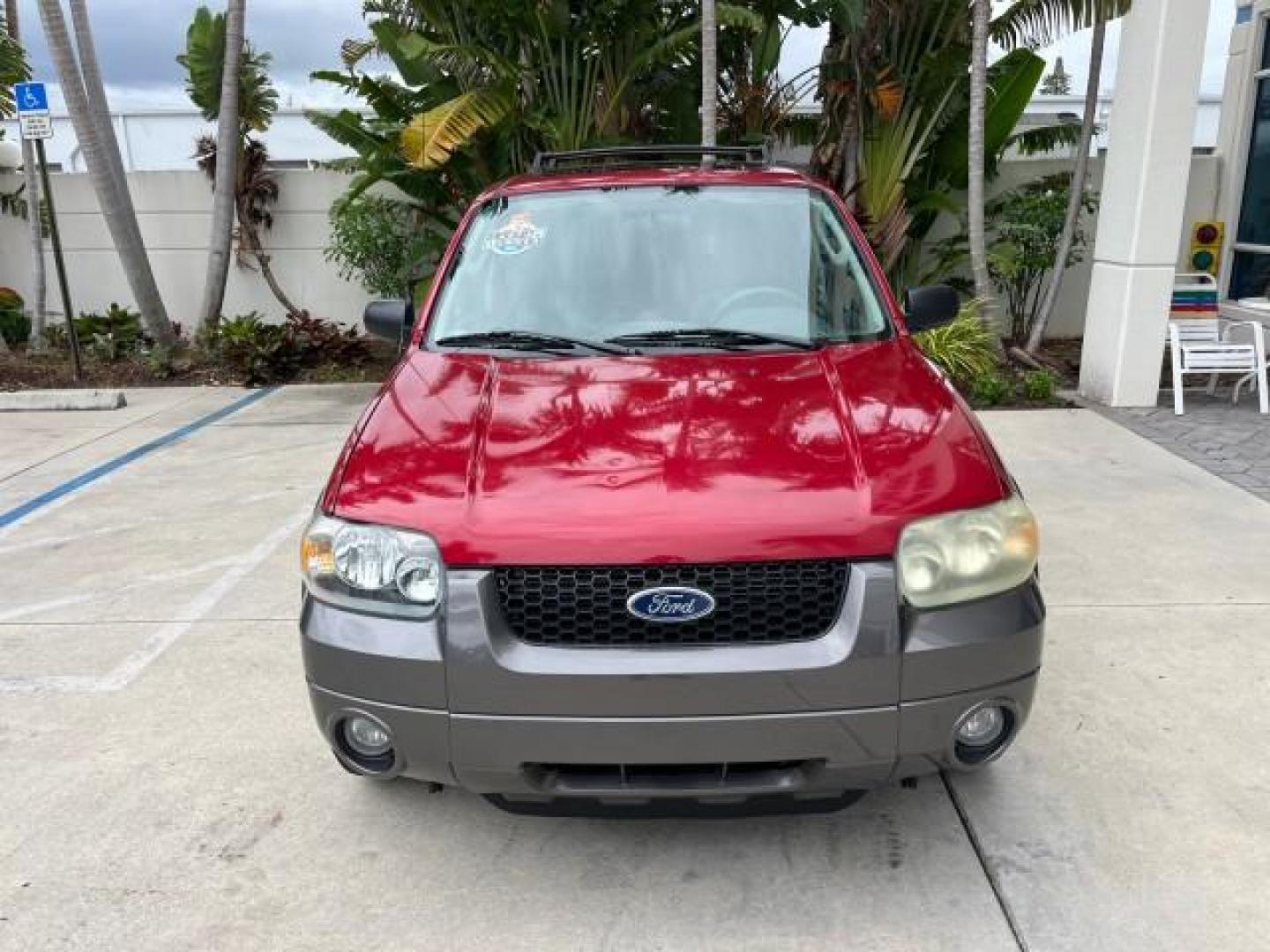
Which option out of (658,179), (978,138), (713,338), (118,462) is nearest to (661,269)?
(713,338)

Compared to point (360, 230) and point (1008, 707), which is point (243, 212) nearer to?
point (360, 230)

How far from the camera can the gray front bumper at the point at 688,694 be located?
2227mm

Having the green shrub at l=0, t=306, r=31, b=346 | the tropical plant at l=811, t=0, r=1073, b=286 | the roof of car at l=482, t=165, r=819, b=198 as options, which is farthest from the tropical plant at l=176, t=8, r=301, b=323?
the roof of car at l=482, t=165, r=819, b=198

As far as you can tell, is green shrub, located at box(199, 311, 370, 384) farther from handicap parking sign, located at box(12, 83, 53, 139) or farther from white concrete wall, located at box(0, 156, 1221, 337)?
handicap parking sign, located at box(12, 83, 53, 139)

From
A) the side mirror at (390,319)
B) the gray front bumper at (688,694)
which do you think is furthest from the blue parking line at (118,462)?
the gray front bumper at (688,694)

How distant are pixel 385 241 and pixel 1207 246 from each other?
8.22m

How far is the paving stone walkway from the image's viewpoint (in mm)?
6137

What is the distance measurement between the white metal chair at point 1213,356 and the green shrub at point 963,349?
1385mm

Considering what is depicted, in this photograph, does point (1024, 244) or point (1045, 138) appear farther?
point (1045, 138)

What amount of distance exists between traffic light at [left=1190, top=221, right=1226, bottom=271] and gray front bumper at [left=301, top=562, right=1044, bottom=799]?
9183 mm

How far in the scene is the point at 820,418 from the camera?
8.75 ft

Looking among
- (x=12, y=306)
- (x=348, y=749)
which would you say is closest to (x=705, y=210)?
(x=348, y=749)

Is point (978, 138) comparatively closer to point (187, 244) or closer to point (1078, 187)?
point (1078, 187)

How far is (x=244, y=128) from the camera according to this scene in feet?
35.7
